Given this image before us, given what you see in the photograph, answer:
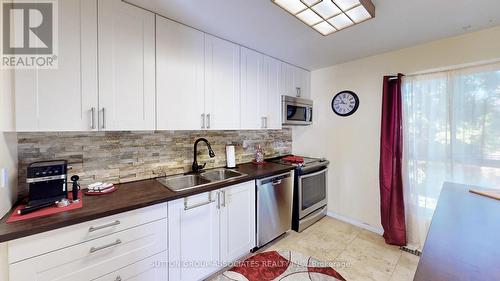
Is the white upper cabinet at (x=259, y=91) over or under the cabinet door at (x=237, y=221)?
over

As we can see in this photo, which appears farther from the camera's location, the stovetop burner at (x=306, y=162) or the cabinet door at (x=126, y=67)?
the stovetop burner at (x=306, y=162)

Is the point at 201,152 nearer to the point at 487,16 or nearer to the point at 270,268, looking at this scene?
the point at 270,268

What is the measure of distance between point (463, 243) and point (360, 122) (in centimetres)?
202

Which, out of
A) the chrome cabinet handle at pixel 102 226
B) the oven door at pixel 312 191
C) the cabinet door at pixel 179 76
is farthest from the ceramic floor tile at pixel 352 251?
the cabinet door at pixel 179 76

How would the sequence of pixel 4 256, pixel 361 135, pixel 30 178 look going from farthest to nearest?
pixel 361 135 → pixel 30 178 → pixel 4 256

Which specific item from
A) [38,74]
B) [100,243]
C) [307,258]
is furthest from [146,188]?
[307,258]

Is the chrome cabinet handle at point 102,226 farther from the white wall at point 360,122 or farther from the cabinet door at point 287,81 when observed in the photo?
the white wall at point 360,122

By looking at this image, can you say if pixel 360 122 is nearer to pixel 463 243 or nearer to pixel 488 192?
pixel 488 192

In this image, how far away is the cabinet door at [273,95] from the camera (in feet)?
8.43

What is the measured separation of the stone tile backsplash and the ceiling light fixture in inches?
59.4

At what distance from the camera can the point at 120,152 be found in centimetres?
174

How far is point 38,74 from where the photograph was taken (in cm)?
118

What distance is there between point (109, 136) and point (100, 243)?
2.91 ft

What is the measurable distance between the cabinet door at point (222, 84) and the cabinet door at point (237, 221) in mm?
698
